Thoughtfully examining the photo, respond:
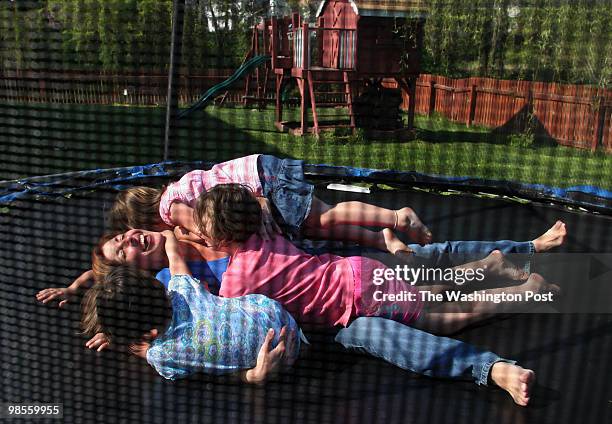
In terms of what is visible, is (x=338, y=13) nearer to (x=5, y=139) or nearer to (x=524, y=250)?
(x=5, y=139)

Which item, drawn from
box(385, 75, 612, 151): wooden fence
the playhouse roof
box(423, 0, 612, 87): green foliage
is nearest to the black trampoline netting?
box(423, 0, 612, 87): green foliage

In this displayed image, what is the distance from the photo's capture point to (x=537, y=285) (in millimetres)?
1494

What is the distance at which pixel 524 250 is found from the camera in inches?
63.4

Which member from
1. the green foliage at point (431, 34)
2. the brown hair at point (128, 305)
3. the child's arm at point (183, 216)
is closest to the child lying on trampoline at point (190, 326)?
the brown hair at point (128, 305)

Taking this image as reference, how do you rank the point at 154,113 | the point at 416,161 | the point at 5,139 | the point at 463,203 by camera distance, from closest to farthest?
the point at 463,203
the point at 5,139
the point at 416,161
the point at 154,113

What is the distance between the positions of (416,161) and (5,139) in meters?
2.52

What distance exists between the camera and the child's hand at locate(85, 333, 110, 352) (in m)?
1.30

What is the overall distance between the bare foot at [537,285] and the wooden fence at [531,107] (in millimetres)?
2883

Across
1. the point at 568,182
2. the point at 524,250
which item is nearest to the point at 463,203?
the point at 524,250

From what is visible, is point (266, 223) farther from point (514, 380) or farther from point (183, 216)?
point (514, 380)

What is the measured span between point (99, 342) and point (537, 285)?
104 centimetres

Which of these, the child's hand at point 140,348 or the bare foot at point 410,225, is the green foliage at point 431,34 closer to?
the bare foot at point 410,225

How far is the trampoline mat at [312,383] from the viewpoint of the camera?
1095 mm

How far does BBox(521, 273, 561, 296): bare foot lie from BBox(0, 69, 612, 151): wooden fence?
9.43ft
